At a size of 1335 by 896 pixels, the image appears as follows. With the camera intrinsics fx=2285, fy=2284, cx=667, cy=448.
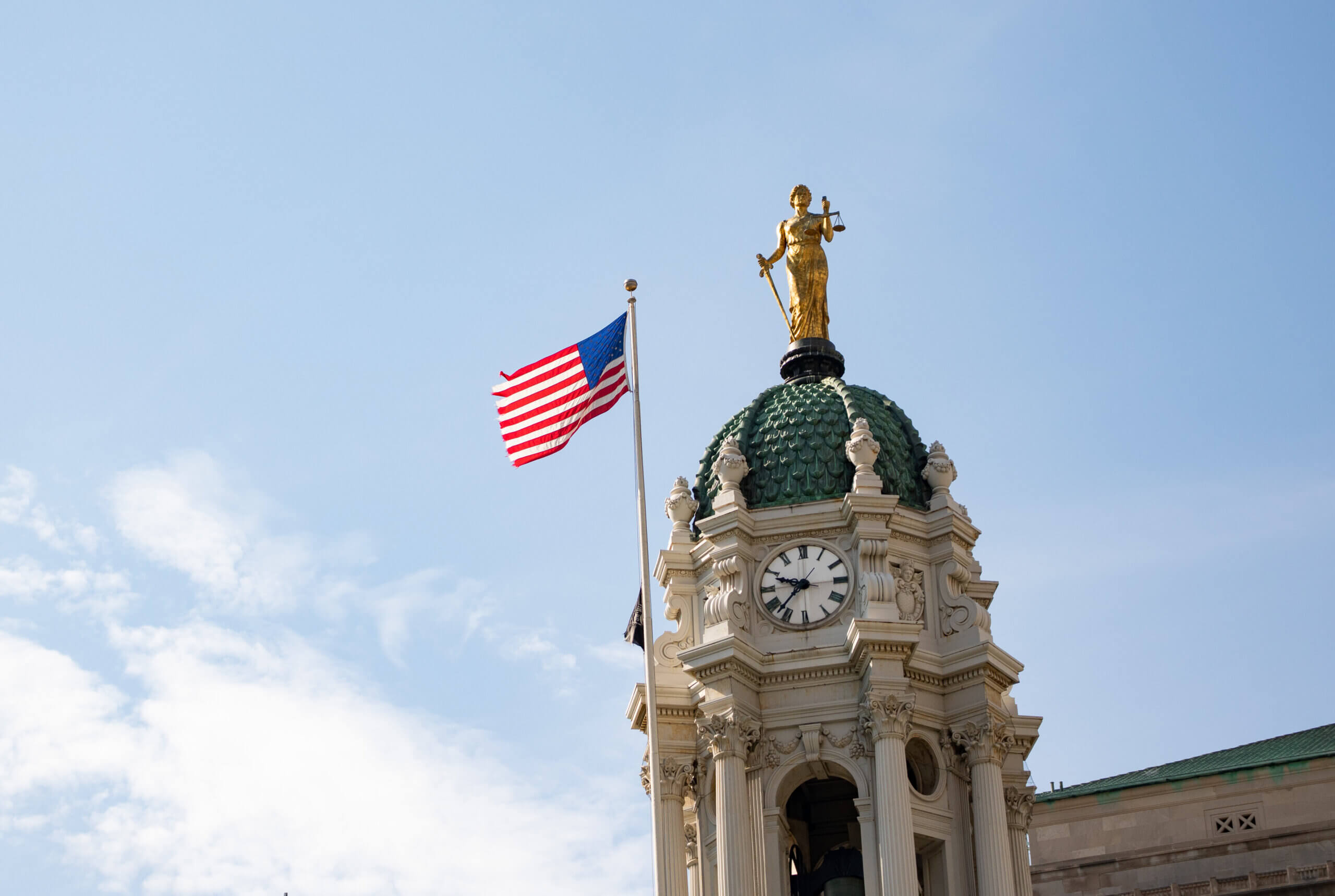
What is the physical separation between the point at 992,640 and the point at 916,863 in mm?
5808

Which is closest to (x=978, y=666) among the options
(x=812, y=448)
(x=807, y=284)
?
(x=812, y=448)

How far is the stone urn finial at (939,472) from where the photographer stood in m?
58.7

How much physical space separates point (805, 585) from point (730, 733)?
4.65 meters

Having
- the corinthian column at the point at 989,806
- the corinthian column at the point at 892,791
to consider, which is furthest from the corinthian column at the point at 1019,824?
the corinthian column at the point at 892,791

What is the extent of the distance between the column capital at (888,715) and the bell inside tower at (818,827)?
313cm

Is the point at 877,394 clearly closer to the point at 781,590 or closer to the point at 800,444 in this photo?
the point at 800,444

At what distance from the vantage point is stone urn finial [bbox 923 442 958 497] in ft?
193

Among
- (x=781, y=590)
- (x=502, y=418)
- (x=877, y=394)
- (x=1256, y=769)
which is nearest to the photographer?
(x=502, y=418)

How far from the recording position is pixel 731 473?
58.3 metres

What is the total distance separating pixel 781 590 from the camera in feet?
187

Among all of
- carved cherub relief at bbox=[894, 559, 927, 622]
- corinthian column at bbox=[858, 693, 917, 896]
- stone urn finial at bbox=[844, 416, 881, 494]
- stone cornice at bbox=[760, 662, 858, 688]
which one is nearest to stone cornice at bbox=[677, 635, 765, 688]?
stone cornice at bbox=[760, 662, 858, 688]

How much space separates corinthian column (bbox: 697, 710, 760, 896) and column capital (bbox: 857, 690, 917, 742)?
9.42 feet

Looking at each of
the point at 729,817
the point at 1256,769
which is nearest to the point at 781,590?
the point at 729,817

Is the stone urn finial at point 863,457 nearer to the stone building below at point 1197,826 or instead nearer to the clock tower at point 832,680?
the clock tower at point 832,680
